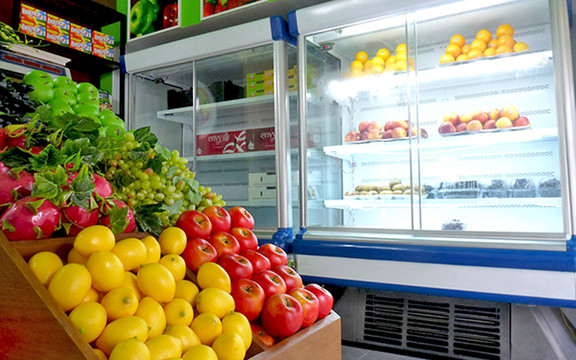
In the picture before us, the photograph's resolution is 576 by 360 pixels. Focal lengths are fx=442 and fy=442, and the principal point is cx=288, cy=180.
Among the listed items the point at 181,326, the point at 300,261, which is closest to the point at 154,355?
the point at 181,326

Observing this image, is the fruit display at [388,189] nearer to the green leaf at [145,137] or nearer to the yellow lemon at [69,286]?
the green leaf at [145,137]

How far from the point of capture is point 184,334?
0.84 meters

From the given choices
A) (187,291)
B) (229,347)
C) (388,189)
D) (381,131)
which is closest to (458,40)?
(381,131)

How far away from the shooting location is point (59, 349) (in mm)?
714

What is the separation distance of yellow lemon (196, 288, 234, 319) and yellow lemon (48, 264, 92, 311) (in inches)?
9.2

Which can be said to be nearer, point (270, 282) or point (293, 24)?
point (270, 282)

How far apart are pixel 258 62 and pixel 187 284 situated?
2.82 meters

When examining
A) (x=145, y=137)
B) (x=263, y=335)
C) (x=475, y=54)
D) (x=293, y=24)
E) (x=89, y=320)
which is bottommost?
(x=263, y=335)

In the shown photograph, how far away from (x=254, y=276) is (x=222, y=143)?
2.58 metres

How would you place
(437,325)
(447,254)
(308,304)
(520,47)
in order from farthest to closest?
(520,47)
(437,325)
(447,254)
(308,304)

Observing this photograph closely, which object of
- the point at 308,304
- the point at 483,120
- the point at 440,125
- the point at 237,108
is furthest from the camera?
the point at 237,108

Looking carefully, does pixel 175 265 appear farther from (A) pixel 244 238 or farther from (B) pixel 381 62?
(B) pixel 381 62

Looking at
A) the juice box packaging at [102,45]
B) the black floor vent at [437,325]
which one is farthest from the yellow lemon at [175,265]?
the juice box packaging at [102,45]

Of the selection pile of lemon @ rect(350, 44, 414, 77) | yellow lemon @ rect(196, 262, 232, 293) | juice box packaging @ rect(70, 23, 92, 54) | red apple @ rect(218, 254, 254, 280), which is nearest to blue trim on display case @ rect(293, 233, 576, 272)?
pile of lemon @ rect(350, 44, 414, 77)
